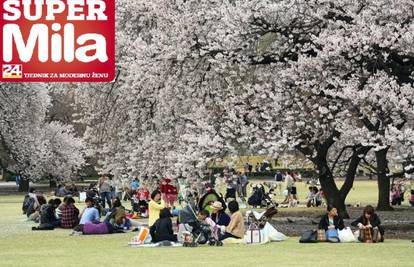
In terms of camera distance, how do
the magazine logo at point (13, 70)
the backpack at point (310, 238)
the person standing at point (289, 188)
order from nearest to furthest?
the backpack at point (310, 238)
the magazine logo at point (13, 70)
the person standing at point (289, 188)

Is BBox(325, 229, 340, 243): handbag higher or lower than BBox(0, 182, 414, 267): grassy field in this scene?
higher

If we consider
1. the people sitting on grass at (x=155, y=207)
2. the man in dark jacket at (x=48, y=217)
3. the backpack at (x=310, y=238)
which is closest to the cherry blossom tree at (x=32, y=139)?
the man in dark jacket at (x=48, y=217)

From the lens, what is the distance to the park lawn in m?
19.2

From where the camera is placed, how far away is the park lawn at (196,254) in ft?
63.1

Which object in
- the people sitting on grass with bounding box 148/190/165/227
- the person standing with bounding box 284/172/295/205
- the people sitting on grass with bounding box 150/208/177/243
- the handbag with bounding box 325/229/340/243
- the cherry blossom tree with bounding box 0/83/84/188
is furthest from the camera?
the cherry blossom tree with bounding box 0/83/84/188

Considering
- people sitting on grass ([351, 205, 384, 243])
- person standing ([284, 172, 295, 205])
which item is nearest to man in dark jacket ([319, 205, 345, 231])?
people sitting on grass ([351, 205, 384, 243])

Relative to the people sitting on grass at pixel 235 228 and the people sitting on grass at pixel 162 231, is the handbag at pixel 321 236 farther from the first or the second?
the people sitting on grass at pixel 162 231

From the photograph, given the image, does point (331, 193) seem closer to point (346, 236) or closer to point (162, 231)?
point (346, 236)

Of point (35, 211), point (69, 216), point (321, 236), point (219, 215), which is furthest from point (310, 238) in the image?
point (35, 211)

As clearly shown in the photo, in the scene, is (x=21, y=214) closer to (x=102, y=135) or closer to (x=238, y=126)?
(x=102, y=135)

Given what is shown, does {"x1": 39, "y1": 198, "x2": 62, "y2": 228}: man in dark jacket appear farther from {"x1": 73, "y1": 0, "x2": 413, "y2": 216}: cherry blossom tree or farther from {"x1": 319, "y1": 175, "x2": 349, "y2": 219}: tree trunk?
{"x1": 319, "y1": 175, "x2": 349, "y2": 219}: tree trunk

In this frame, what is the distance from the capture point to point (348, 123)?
1059 inches

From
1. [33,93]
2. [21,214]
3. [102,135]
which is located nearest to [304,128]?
[102,135]

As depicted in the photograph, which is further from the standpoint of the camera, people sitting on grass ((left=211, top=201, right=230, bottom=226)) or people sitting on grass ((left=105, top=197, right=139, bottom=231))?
people sitting on grass ((left=105, top=197, right=139, bottom=231))
